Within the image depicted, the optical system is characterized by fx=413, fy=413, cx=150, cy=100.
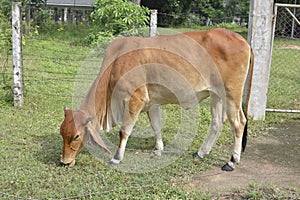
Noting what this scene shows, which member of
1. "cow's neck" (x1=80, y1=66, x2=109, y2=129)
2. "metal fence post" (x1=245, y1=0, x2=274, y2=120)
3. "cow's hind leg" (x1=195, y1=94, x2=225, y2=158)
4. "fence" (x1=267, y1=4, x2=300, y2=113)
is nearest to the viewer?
"cow's neck" (x1=80, y1=66, x2=109, y2=129)

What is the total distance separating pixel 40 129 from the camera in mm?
5430

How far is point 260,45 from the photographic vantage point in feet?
19.8

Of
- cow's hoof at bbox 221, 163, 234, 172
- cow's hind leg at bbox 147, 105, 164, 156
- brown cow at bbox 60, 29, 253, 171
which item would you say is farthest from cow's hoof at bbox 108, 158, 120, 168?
cow's hoof at bbox 221, 163, 234, 172

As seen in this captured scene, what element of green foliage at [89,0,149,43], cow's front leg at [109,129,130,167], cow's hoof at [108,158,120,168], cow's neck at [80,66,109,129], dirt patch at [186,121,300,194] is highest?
green foliage at [89,0,149,43]

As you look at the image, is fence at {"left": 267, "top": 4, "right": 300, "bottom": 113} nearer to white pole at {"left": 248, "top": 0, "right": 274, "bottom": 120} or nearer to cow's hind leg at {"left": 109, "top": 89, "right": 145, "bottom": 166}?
white pole at {"left": 248, "top": 0, "right": 274, "bottom": 120}

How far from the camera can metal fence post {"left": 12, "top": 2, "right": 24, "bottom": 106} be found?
6160mm

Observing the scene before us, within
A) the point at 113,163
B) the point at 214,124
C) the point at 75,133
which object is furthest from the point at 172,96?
the point at 75,133

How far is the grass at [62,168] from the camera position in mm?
3709

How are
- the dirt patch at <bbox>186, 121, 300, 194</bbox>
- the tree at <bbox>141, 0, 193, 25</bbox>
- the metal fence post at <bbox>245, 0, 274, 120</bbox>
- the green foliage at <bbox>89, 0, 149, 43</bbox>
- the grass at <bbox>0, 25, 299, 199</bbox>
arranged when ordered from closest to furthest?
the grass at <bbox>0, 25, 299, 199</bbox> < the dirt patch at <bbox>186, 121, 300, 194</bbox> < the metal fence post at <bbox>245, 0, 274, 120</bbox> < the green foliage at <bbox>89, 0, 149, 43</bbox> < the tree at <bbox>141, 0, 193, 25</bbox>

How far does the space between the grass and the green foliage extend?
13.1 feet

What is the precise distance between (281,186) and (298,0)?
19.1 metres

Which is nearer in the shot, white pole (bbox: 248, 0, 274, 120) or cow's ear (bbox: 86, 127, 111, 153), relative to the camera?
cow's ear (bbox: 86, 127, 111, 153)

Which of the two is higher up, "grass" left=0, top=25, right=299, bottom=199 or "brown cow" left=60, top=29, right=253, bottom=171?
"brown cow" left=60, top=29, right=253, bottom=171

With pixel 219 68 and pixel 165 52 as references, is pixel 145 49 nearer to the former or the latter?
pixel 165 52
